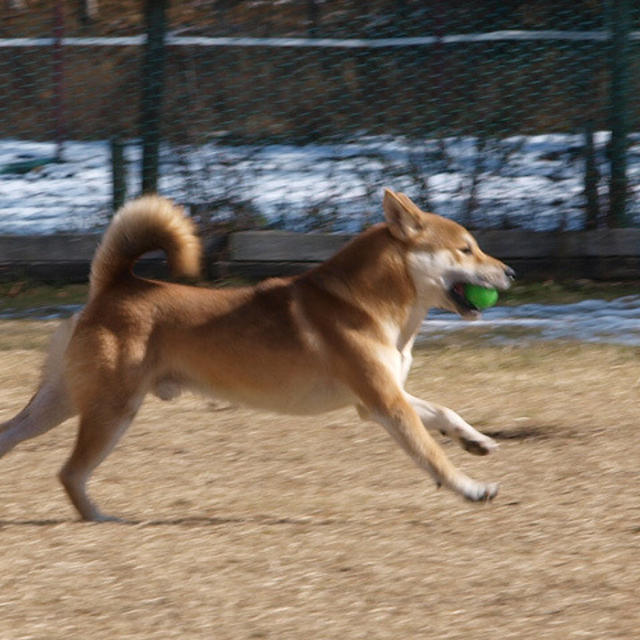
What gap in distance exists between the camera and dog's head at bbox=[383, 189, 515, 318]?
462 centimetres

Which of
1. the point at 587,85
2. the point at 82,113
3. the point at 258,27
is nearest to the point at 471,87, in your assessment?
the point at 587,85

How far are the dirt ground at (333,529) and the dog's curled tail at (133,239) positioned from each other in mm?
819

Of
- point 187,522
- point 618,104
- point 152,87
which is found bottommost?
point 187,522

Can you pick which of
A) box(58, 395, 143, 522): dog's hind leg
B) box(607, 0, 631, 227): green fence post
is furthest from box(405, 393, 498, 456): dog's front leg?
box(607, 0, 631, 227): green fence post

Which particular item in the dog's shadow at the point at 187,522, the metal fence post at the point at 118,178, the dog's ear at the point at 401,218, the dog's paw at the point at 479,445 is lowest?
the dog's shadow at the point at 187,522

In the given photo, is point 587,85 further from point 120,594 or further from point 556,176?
point 120,594

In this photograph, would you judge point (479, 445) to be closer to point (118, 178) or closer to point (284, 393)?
point (284, 393)

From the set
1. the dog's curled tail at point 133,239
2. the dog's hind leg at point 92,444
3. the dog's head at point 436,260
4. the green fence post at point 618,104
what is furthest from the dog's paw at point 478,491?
the green fence post at point 618,104

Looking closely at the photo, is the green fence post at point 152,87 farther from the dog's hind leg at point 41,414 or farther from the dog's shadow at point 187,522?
the dog's shadow at point 187,522

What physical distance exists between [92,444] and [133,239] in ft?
2.41

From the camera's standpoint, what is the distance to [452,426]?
4.52 metres

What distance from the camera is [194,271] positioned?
4715 mm

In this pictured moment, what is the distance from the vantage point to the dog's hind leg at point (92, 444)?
4.30 meters

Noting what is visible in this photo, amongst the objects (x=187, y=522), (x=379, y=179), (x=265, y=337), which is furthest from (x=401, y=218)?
(x=379, y=179)
